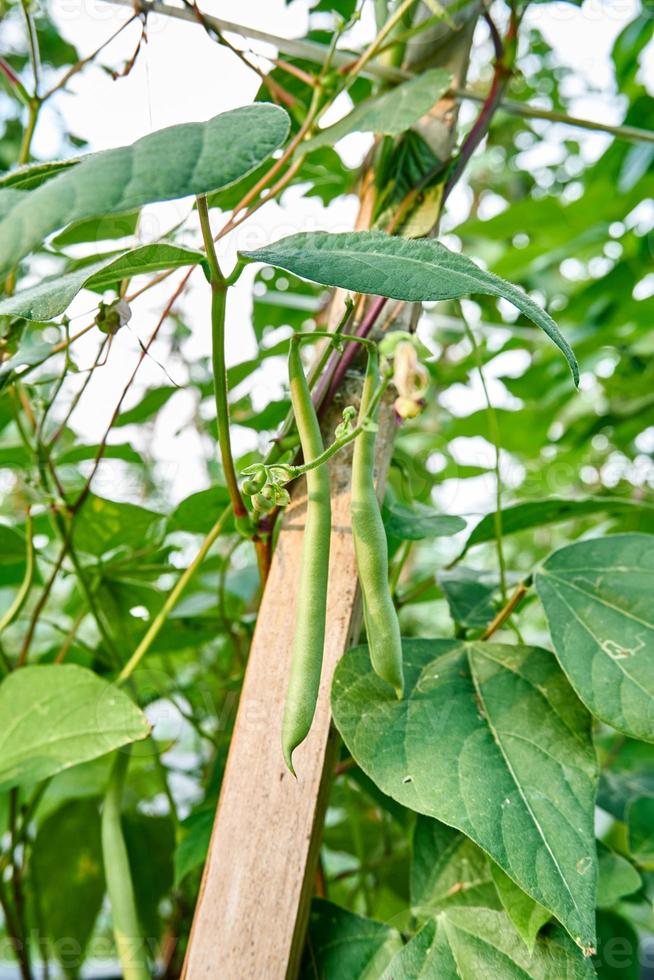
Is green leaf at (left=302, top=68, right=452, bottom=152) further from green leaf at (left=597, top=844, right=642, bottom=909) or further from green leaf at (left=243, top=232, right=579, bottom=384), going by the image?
green leaf at (left=597, top=844, right=642, bottom=909)

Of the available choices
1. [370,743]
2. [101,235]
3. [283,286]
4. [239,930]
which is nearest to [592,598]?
[370,743]

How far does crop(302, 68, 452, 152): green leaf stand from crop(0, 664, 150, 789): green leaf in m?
0.42

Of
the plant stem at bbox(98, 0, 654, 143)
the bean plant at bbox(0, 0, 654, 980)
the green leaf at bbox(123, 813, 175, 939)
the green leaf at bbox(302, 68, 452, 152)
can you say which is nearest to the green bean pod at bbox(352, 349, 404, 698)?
the bean plant at bbox(0, 0, 654, 980)

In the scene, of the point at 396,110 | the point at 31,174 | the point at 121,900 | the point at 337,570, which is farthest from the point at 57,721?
the point at 396,110

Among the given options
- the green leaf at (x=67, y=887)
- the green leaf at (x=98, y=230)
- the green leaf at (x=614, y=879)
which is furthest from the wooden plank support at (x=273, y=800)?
the green leaf at (x=67, y=887)

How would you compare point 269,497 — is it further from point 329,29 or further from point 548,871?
point 329,29

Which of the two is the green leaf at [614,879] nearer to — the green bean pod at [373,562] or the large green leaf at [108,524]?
the green bean pod at [373,562]

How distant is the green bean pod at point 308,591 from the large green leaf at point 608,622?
0.51ft

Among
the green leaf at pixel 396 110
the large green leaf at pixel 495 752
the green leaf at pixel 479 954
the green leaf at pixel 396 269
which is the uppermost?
the green leaf at pixel 396 110

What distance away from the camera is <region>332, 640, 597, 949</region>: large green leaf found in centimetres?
38

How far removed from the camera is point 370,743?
17.1 inches

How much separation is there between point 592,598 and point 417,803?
7.8 inches

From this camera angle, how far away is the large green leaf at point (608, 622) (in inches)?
17.4

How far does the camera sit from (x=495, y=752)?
43 centimetres
